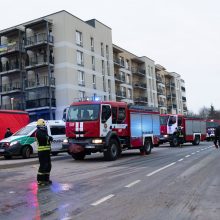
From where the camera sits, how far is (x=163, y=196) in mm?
8531

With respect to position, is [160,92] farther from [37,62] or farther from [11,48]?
[11,48]

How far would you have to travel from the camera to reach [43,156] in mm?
10922

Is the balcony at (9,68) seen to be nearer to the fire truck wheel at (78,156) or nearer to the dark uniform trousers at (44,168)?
Result: the fire truck wheel at (78,156)

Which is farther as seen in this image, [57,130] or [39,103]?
[39,103]

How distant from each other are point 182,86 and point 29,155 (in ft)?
296

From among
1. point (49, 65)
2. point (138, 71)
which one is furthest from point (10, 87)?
point (138, 71)

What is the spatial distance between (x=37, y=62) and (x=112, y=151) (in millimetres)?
36687

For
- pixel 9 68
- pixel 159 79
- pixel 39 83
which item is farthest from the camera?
pixel 159 79

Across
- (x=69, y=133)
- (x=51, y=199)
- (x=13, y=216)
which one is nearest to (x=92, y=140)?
(x=69, y=133)

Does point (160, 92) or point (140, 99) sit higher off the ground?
point (160, 92)

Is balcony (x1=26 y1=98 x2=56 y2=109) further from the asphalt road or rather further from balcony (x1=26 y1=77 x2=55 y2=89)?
the asphalt road

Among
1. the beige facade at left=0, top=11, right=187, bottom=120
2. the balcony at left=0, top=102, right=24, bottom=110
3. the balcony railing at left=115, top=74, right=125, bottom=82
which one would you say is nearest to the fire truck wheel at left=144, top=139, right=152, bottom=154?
the beige facade at left=0, top=11, right=187, bottom=120

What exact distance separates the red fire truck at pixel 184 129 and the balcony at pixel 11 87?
2633cm

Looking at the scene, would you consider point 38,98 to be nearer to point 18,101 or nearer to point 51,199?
point 18,101
